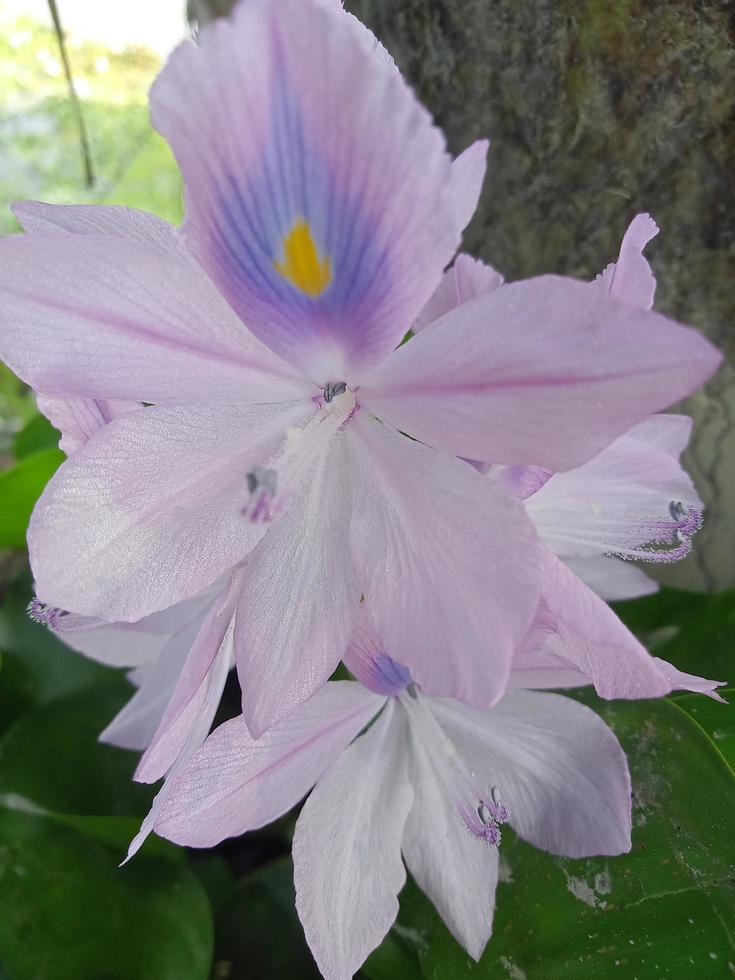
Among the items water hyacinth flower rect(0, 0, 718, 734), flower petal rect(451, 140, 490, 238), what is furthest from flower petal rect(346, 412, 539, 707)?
flower petal rect(451, 140, 490, 238)

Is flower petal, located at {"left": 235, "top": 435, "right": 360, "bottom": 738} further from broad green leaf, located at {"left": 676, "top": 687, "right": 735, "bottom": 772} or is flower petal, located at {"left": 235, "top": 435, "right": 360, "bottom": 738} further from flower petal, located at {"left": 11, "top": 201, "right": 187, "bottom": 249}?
broad green leaf, located at {"left": 676, "top": 687, "right": 735, "bottom": 772}

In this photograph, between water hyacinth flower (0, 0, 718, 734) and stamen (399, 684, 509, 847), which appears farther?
stamen (399, 684, 509, 847)

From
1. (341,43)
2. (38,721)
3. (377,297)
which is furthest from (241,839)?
(341,43)

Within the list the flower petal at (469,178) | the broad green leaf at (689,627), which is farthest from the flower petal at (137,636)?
the broad green leaf at (689,627)

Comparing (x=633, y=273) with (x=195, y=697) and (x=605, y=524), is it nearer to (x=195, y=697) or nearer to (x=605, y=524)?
(x=605, y=524)

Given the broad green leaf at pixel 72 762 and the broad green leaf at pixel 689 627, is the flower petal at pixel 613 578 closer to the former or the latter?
the broad green leaf at pixel 689 627

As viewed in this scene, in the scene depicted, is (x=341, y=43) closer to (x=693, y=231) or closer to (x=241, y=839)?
(x=693, y=231)
